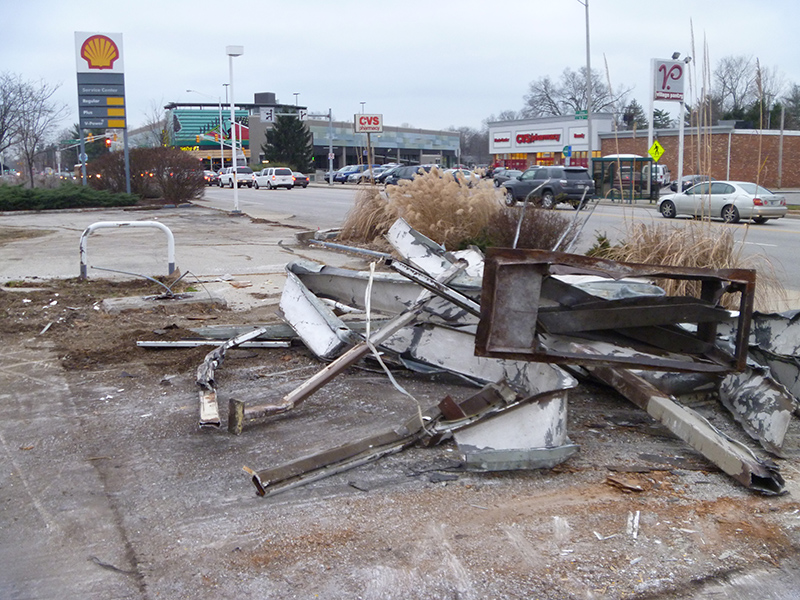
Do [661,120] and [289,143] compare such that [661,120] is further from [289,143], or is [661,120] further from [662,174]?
[289,143]

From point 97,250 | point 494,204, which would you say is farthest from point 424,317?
point 97,250

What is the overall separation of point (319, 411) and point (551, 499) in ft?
5.98

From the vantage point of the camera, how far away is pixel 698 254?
762cm

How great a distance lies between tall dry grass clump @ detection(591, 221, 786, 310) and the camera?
7.30m

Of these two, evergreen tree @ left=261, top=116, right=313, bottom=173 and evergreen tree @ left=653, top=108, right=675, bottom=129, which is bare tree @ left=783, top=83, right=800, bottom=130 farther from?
evergreen tree @ left=261, top=116, right=313, bottom=173

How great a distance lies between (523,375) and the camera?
15.7 feet

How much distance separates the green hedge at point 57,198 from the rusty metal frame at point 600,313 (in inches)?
Answer: 1068

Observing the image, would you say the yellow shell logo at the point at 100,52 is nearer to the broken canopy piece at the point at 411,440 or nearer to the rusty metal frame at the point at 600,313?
the broken canopy piece at the point at 411,440

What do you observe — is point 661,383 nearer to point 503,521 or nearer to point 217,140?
point 503,521

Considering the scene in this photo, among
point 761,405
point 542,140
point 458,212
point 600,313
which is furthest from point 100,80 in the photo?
point 542,140

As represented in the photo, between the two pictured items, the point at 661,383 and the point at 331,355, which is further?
the point at 331,355

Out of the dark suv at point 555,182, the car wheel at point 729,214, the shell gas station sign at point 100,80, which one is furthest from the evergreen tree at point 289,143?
the car wheel at point 729,214

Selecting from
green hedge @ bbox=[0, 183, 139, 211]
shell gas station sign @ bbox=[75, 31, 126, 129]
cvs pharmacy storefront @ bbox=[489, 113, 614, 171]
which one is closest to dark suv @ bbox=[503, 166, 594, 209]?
green hedge @ bbox=[0, 183, 139, 211]

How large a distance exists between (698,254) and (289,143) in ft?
239
